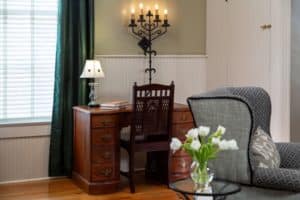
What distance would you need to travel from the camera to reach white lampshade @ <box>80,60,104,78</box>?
4.95 meters

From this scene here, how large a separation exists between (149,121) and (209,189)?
211 centimetres

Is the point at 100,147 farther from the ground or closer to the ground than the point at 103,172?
farther from the ground

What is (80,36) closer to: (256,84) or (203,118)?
(256,84)

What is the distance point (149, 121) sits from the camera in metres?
4.78

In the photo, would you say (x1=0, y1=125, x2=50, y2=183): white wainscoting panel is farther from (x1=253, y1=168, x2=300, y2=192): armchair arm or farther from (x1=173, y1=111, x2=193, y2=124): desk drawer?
(x1=253, y1=168, x2=300, y2=192): armchair arm

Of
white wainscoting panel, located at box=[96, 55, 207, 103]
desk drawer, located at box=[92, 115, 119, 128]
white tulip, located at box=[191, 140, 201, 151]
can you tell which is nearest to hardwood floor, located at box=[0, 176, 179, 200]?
desk drawer, located at box=[92, 115, 119, 128]

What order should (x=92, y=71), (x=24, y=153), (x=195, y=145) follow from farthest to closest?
(x=24, y=153) < (x=92, y=71) < (x=195, y=145)

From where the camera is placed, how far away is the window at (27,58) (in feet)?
16.8

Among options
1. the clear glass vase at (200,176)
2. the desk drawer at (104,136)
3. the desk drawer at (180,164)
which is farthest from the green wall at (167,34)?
the clear glass vase at (200,176)

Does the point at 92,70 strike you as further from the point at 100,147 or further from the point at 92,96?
the point at 100,147

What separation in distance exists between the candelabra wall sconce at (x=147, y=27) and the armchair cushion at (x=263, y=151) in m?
2.36

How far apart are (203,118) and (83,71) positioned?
203 cm

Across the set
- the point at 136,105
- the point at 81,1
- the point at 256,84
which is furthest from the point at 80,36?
the point at 256,84

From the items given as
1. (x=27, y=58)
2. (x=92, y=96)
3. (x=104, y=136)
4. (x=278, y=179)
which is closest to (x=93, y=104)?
(x=92, y=96)
